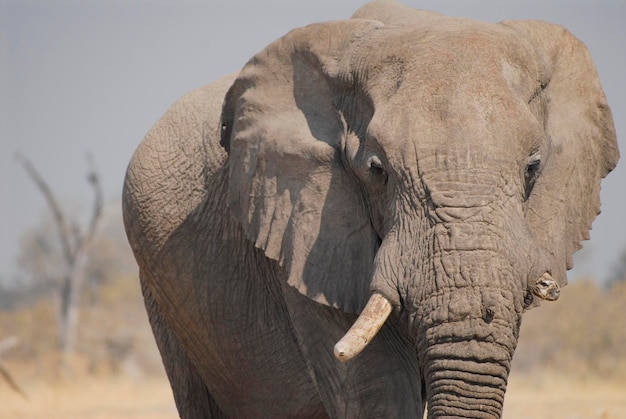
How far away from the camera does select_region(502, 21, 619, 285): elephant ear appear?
4320 mm

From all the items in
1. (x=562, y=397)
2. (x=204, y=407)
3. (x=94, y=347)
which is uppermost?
(x=204, y=407)

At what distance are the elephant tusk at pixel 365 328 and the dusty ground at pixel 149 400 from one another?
5.77 meters

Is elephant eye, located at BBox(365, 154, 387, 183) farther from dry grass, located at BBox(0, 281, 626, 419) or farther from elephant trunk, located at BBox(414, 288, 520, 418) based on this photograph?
dry grass, located at BBox(0, 281, 626, 419)

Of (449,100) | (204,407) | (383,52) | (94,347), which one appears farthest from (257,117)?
(94,347)

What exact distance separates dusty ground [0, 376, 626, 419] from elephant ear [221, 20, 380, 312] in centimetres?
534

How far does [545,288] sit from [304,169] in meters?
0.98

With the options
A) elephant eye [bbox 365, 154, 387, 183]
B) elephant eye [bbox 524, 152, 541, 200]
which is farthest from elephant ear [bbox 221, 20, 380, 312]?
elephant eye [bbox 524, 152, 541, 200]

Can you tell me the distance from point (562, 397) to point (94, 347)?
9.04m

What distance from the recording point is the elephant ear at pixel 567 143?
432cm

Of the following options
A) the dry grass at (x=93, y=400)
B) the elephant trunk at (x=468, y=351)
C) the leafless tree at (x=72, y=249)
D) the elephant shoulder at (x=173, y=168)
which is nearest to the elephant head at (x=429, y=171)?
the elephant trunk at (x=468, y=351)

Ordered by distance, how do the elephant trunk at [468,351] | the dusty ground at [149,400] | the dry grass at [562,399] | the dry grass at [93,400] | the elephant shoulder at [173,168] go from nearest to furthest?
the elephant trunk at [468,351], the elephant shoulder at [173,168], the dry grass at [562,399], the dusty ground at [149,400], the dry grass at [93,400]

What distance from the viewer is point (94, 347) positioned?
67.1 ft

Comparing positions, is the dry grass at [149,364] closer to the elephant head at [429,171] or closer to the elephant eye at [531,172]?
the elephant head at [429,171]

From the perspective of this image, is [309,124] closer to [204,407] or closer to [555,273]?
[555,273]
